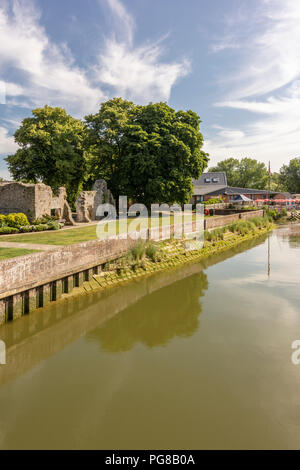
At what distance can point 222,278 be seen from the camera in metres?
15.3

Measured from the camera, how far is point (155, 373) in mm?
7066

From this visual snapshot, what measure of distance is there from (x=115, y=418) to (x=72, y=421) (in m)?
0.78

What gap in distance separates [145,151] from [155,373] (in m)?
22.8

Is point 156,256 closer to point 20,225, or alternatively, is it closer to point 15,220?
point 20,225

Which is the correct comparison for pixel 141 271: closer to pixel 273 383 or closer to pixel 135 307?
pixel 135 307

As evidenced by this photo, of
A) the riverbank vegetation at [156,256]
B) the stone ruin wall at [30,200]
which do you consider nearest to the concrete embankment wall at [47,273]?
the riverbank vegetation at [156,256]

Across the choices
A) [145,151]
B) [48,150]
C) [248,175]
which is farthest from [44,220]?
[248,175]

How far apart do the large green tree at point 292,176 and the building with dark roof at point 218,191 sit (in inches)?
1032

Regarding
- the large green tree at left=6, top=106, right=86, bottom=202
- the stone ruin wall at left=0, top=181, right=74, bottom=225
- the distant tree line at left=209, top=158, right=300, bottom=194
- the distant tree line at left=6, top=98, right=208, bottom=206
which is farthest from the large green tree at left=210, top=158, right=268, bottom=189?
the stone ruin wall at left=0, top=181, right=74, bottom=225

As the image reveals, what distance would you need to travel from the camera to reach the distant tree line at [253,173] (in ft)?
263

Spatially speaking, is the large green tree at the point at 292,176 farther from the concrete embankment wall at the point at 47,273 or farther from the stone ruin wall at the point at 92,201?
the concrete embankment wall at the point at 47,273

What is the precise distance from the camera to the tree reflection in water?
29.1 ft
